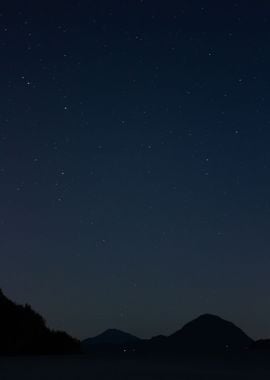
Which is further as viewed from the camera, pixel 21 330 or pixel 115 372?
pixel 21 330

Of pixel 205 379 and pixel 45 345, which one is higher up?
pixel 45 345

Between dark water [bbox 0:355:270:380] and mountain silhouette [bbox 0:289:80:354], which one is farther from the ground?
mountain silhouette [bbox 0:289:80:354]

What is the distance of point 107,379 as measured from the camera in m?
60.6

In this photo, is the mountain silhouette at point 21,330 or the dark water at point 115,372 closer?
the dark water at point 115,372

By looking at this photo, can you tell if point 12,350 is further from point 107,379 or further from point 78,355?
point 107,379

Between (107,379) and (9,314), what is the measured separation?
56723 millimetres

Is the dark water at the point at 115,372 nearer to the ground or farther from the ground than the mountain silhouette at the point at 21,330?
nearer to the ground

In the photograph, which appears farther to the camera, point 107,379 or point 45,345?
point 45,345

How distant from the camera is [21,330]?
373 ft

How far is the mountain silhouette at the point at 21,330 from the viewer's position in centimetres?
11262

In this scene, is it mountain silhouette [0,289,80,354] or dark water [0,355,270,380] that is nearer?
dark water [0,355,270,380]

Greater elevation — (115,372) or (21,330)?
(21,330)

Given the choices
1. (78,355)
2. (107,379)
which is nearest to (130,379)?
(107,379)

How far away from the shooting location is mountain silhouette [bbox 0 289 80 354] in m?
113
